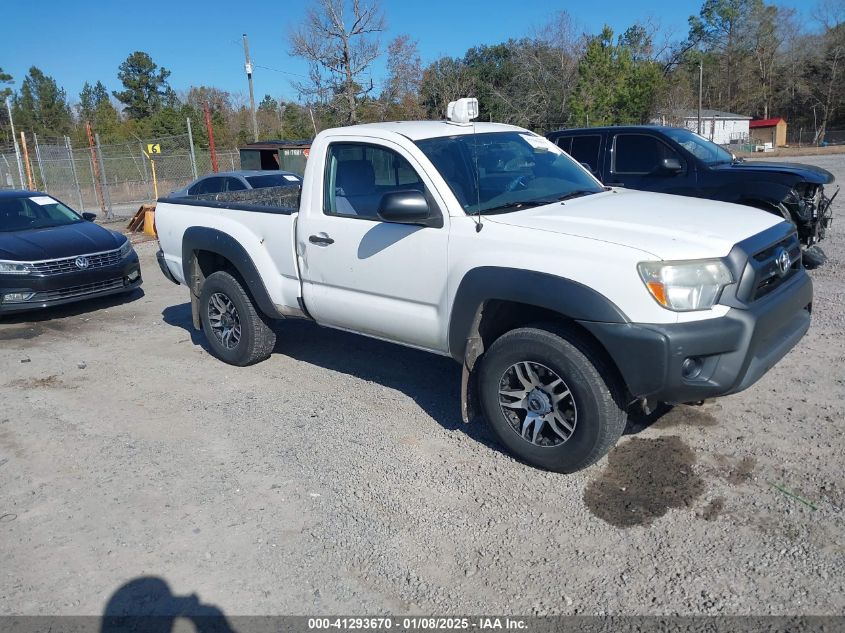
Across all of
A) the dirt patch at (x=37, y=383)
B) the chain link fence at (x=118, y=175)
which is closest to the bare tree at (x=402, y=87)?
the chain link fence at (x=118, y=175)

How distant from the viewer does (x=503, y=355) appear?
402 centimetres

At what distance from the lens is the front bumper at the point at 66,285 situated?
8016 millimetres

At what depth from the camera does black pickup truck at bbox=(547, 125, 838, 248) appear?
8.07m

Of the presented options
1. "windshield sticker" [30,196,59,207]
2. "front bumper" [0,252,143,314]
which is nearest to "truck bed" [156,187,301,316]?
"front bumper" [0,252,143,314]

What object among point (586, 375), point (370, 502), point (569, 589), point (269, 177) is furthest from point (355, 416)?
point (269, 177)

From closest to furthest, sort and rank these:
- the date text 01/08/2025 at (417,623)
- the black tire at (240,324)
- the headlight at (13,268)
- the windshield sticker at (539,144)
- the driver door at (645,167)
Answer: the date text 01/08/2025 at (417,623), the windshield sticker at (539,144), the black tire at (240,324), the headlight at (13,268), the driver door at (645,167)

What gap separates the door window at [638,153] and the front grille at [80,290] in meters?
6.69

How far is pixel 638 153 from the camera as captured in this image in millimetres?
9242

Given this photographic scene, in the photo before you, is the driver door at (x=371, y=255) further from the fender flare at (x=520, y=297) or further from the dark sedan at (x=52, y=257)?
the dark sedan at (x=52, y=257)

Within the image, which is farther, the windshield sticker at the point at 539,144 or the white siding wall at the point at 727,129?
the white siding wall at the point at 727,129

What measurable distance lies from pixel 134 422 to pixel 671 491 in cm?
375

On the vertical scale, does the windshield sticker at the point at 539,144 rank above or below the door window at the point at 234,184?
above

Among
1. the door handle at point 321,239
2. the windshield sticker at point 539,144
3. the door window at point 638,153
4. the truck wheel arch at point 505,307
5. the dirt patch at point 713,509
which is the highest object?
the windshield sticker at point 539,144

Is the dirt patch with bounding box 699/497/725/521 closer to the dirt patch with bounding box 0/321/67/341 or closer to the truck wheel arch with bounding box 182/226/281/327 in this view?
the truck wheel arch with bounding box 182/226/281/327
